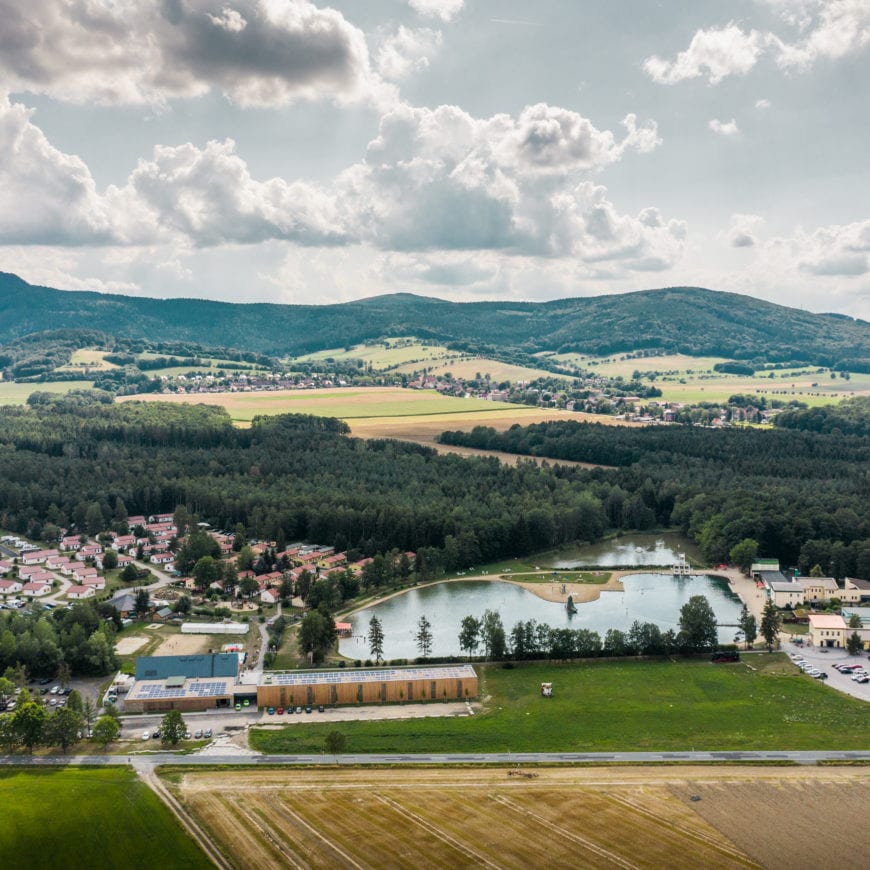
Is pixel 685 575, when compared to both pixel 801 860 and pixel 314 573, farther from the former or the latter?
pixel 801 860

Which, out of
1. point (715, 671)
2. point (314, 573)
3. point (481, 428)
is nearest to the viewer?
point (715, 671)

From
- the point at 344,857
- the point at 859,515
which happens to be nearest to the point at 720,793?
the point at 344,857

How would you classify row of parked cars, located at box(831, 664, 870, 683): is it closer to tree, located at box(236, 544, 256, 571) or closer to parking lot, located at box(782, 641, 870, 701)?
parking lot, located at box(782, 641, 870, 701)

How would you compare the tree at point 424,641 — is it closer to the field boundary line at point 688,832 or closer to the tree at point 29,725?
the field boundary line at point 688,832

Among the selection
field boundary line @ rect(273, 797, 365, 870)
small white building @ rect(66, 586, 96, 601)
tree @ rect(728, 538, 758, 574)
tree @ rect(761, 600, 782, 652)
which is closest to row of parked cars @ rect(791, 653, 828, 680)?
tree @ rect(761, 600, 782, 652)

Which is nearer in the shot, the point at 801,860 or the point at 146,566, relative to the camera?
the point at 801,860

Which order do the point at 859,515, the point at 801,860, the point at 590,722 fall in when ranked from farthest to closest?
the point at 859,515
the point at 590,722
the point at 801,860

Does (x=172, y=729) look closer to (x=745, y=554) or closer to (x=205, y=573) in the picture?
(x=205, y=573)
